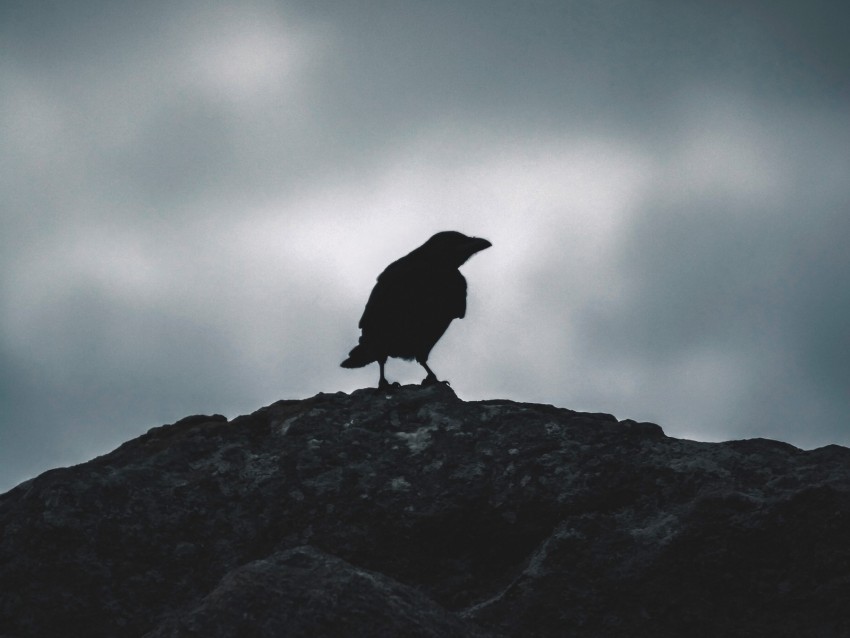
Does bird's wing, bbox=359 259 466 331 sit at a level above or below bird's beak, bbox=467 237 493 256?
below

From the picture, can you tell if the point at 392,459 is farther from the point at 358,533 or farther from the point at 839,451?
the point at 839,451

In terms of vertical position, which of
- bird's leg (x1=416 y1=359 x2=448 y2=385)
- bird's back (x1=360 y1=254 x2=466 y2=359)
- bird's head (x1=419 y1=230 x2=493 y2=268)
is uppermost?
bird's head (x1=419 y1=230 x2=493 y2=268)

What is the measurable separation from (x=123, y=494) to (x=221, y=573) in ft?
2.22

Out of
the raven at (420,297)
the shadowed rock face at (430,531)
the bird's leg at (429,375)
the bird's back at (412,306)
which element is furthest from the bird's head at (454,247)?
the shadowed rock face at (430,531)

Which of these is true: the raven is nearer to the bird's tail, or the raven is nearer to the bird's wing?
the bird's wing

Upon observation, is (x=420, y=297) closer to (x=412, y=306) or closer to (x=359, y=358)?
(x=412, y=306)

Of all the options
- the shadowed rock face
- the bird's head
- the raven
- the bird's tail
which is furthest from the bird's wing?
the shadowed rock face

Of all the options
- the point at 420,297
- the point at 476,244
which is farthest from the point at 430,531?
the point at 476,244

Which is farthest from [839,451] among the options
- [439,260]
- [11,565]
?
[439,260]

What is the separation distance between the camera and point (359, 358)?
33.1 feet

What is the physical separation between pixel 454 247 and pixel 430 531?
5475 mm

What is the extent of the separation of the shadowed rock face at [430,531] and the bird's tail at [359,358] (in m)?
4.58

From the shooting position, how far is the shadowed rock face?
3225mm

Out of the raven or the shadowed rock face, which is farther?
the raven
